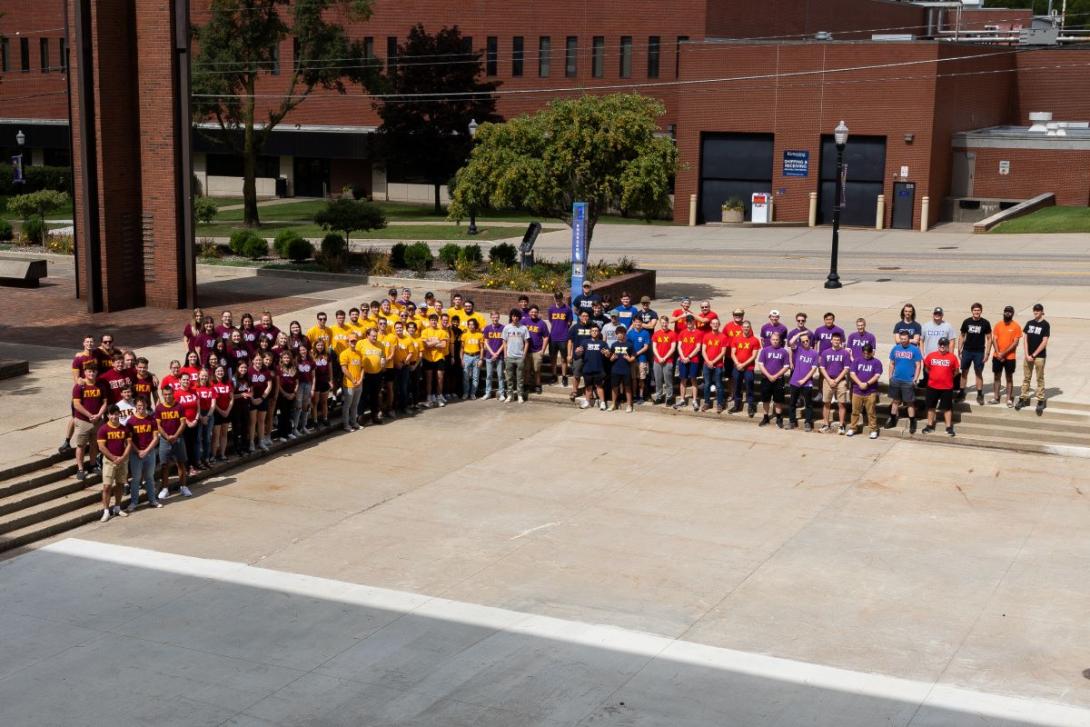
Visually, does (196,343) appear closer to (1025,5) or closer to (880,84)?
(880,84)

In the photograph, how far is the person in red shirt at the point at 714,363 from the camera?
21.2 m

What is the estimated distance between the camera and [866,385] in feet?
66.0

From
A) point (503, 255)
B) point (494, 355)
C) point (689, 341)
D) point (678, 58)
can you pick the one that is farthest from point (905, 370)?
point (678, 58)

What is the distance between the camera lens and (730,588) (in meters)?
14.3

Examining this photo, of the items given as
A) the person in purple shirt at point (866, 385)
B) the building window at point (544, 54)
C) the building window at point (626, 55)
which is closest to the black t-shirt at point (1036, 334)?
the person in purple shirt at point (866, 385)

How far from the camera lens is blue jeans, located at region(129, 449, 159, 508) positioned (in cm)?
1681

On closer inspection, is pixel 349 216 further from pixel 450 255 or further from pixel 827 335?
pixel 827 335

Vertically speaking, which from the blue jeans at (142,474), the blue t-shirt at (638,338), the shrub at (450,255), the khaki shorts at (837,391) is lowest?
the blue jeans at (142,474)

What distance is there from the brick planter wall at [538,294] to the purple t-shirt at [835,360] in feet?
26.7

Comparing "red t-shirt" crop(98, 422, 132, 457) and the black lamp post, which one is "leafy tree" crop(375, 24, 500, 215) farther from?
"red t-shirt" crop(98, 422, 132, 457)

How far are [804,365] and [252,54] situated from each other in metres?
36.0

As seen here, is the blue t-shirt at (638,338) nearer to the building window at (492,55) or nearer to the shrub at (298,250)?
the shrub at (298,250)

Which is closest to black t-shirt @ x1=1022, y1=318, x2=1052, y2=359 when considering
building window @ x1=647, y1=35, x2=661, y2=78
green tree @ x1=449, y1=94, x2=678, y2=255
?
green tree @ x1=449, y1=94, x2=678, y2=255

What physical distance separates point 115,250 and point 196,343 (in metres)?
10.7
